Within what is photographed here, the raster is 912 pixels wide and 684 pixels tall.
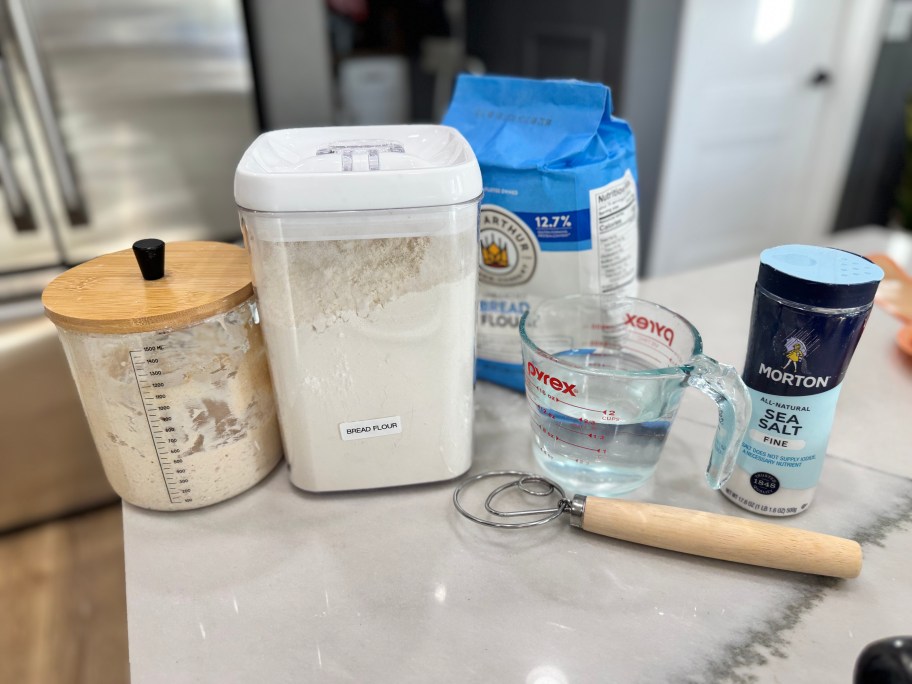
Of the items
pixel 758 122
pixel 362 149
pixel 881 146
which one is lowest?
pixel 881 146

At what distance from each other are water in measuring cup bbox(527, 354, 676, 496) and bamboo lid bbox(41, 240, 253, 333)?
26cm

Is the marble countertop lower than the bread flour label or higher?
lower

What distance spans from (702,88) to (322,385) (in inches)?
74.1

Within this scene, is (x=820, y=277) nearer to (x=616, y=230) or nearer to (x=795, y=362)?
(x=795, y=362)

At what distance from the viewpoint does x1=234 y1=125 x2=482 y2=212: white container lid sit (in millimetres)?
433

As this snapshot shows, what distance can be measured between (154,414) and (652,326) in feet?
1.35

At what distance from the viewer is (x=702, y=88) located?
6.61ft

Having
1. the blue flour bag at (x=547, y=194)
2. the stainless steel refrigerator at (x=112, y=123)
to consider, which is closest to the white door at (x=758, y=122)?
the stainless steel refrigerator at (x=112, y=123)

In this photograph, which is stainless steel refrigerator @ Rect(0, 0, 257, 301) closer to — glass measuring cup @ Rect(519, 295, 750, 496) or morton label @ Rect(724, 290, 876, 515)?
glass measuring cup @ Rect(519, 295, 750, 496)

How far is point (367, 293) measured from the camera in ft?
1.55

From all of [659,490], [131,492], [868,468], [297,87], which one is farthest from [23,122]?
[868,468]

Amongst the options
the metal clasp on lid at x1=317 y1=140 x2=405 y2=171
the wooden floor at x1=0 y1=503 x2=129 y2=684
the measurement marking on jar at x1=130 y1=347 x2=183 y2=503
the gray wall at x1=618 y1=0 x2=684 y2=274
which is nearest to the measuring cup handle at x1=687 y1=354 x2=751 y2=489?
the metal clasp on lid at x1=317 y1=140 x2=405 y2=171

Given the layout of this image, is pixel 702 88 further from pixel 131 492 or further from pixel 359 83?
pixel 131 492

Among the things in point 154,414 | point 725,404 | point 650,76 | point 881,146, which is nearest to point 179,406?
point 154,414
